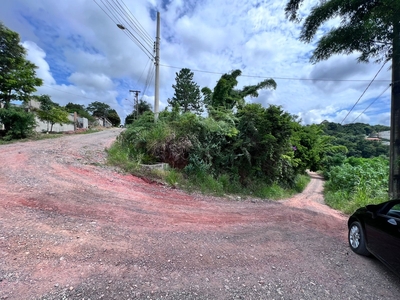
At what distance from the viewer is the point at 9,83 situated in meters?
13.4

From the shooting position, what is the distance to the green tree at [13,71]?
13.2 metres

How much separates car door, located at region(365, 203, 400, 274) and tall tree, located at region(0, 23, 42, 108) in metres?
19.5

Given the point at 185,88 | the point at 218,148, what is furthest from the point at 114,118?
the point at 218,148

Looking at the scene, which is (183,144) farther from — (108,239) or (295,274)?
(295,274)

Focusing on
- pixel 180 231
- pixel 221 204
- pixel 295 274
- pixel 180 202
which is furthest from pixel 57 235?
pixel 221 204

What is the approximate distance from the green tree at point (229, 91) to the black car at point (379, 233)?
11.8 metres

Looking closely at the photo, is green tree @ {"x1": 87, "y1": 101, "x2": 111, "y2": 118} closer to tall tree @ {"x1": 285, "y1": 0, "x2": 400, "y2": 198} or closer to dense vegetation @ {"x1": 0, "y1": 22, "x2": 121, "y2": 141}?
dense vegetation @ {"x1": 0, "y1": 22, "x2": 121, "y2": 141}

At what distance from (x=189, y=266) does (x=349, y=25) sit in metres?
6.84

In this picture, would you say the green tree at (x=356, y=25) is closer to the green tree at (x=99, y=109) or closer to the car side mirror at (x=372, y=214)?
the car side mirror at (x=372, y=214)

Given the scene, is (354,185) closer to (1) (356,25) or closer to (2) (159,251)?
(1) (356,25)

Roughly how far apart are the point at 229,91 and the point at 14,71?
15817 mm

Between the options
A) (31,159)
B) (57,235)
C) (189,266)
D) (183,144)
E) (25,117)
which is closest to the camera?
(189,266)

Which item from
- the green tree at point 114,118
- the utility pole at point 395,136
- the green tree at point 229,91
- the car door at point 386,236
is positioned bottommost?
the car door at point 386,236

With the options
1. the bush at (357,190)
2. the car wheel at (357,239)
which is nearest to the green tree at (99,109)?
the bush at (357,190)
